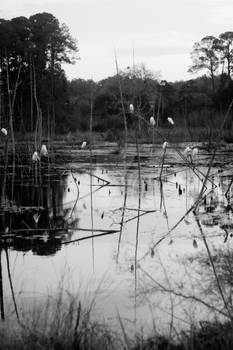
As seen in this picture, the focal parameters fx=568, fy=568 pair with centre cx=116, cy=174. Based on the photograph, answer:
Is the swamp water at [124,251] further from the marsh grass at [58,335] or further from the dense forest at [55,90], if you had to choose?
the dense forest at [55,90]

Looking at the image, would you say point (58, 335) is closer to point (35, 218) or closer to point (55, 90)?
point (35, 218)

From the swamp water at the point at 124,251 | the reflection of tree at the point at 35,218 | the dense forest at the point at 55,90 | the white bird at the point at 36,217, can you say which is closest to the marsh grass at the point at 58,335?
the swamp water at the point at 124,251

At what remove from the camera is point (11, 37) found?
32562mm

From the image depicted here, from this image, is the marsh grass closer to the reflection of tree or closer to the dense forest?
the reflection of tree

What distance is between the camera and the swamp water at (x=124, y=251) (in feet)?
11.6

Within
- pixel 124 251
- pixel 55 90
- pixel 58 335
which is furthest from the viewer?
pixel 55 90

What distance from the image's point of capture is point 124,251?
16.4ft

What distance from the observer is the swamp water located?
3539 millimetres

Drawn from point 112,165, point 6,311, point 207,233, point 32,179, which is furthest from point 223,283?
point 112,165

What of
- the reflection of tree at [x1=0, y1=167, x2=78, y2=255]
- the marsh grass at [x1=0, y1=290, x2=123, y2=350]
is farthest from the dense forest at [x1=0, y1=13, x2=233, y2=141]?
the marsh grass at [x1=0, y1=290, x2=123, y2=350]

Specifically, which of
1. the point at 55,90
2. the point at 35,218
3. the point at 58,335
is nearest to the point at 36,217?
the point at 35,218

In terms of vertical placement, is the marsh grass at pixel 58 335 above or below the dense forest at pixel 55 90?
below

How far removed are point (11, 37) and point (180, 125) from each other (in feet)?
37.9

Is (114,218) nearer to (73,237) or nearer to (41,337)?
(73,237)
